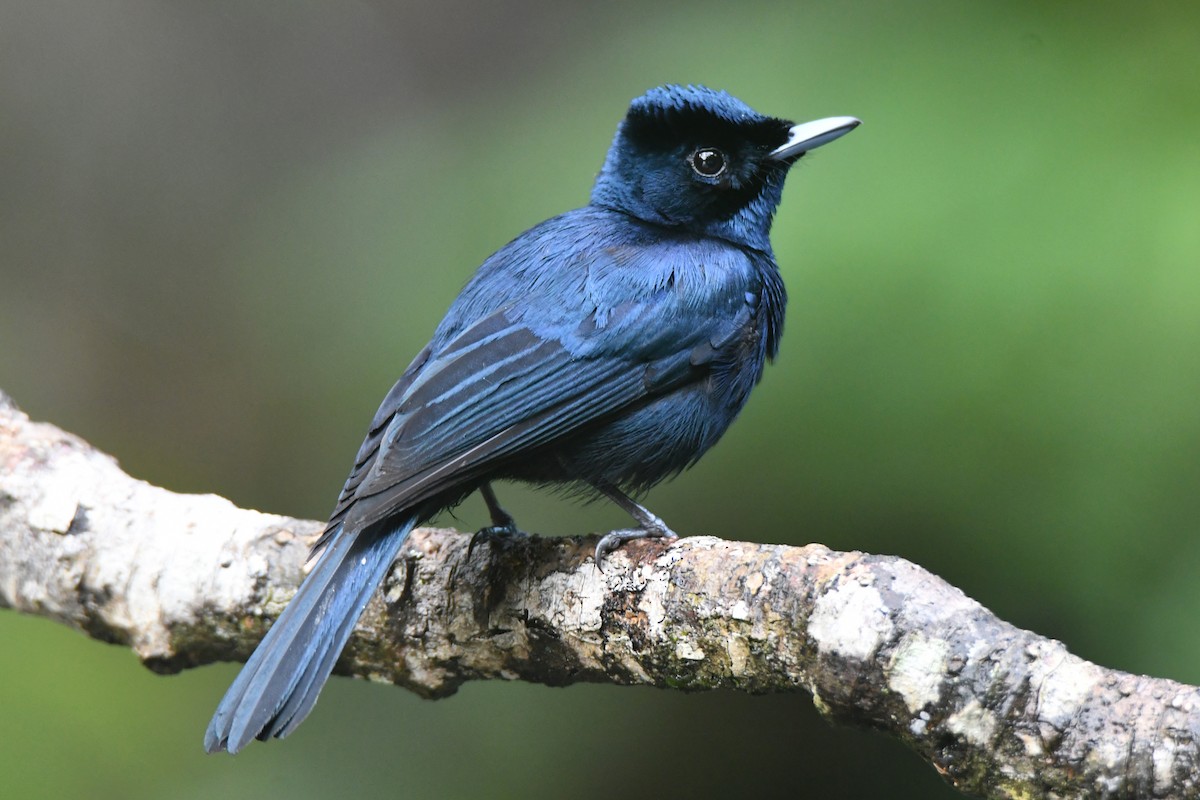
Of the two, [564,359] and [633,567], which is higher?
[564,359]

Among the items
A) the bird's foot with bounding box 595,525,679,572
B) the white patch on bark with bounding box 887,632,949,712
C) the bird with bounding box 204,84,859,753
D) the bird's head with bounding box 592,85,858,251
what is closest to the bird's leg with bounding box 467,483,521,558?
the bird with bounding box 204,84,859,753

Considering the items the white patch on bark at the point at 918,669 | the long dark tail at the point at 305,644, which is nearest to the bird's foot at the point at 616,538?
the long dark tail at the point at 305,644

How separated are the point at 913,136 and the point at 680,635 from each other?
2.11m

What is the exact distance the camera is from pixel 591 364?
10.1 ft

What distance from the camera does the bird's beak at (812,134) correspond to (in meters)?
3.49

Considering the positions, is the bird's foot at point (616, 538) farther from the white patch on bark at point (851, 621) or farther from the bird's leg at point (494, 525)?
the white patch on bark at point (851, 621)

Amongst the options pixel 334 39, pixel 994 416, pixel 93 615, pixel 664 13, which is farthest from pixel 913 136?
pixel 334 39

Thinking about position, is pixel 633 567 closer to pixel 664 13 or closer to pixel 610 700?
pixel 610 700

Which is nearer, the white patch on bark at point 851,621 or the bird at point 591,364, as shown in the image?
the white patch on bark at point 851,621

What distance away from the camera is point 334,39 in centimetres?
669

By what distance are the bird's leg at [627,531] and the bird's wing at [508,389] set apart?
231mm

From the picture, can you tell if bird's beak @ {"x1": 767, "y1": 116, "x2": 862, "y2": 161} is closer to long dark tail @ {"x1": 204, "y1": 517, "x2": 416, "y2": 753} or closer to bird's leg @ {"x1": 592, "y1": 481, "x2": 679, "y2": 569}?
bird's leg @ {"x1": 592, "y1": 481, "x2": 679, "y2": 569}

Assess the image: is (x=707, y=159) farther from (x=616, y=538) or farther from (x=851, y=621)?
(x=851, y=621)

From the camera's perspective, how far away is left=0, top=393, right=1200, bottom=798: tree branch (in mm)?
1953
